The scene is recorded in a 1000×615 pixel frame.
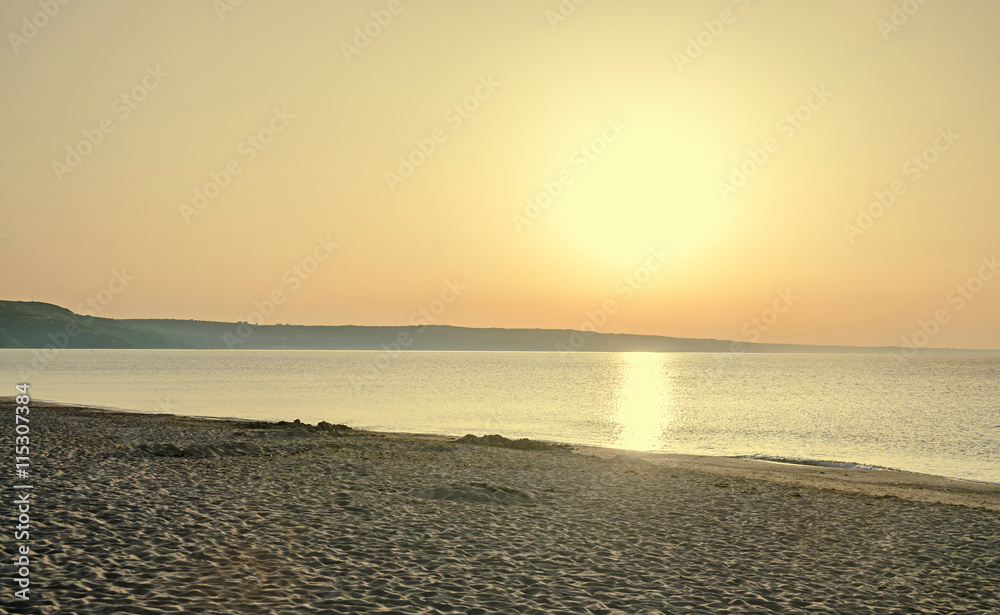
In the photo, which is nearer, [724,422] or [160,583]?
[160,583]

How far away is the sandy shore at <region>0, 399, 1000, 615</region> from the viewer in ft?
34.9

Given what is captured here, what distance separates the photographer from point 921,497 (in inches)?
1039

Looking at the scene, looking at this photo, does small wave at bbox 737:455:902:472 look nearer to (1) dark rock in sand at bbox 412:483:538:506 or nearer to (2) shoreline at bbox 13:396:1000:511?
(2) shoreline at bbox 13:396:1000:511

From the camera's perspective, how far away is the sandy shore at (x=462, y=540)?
10.6 meters

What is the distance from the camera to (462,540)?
48.8 feet

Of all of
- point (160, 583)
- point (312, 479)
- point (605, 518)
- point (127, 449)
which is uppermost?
point (127, 449)

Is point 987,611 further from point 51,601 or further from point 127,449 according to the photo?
point 127,449

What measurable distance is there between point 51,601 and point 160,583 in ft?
4.81

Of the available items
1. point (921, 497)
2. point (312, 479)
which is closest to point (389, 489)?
point (312, 479)

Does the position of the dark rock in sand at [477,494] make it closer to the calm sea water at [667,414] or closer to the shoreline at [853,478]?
the shoreline at [853,478]

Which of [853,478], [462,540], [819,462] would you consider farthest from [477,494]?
[819,462]

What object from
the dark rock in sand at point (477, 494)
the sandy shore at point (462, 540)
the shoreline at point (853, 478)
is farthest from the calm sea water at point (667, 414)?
the dark rock in sand at point (477, 494)

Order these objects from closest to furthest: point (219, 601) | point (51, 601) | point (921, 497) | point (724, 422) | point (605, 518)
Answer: point (51, 601) → point (219, 601) → point (605, 518) → point (921, 497) → point (724, 422)

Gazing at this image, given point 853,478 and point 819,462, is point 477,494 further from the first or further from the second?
point 819,462
